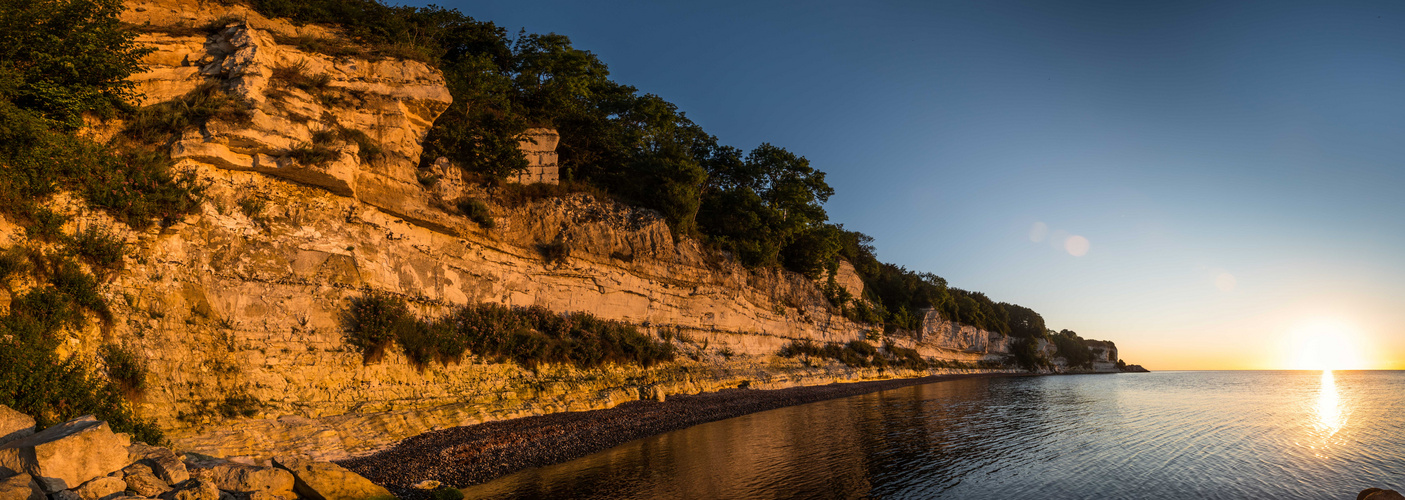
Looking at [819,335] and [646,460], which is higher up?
[819,335]

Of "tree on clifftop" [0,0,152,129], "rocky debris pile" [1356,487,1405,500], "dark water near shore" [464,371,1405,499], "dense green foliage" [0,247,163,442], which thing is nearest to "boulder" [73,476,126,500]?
"dense green foliage" [0,247,163,442]

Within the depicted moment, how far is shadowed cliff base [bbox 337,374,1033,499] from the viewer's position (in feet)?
39.7

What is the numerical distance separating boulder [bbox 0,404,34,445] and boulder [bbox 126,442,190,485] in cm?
123

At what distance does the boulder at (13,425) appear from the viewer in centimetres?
771

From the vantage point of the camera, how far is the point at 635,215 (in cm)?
2834

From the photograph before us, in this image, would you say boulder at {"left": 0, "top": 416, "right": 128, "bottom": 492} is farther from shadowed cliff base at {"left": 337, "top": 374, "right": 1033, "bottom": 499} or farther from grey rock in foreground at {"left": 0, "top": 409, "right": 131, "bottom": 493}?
shadowed cliff base at {"left": 337, "top": 374, "right": 1033, "bottom": 499}

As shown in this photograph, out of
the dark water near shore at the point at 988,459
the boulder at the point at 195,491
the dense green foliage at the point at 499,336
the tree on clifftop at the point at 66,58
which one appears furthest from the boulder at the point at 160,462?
the tree on clifftop at the point at 66,58

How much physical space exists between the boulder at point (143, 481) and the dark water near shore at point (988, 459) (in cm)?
494

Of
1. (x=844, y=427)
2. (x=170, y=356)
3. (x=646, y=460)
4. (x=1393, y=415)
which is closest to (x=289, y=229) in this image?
(x=170, y=356)

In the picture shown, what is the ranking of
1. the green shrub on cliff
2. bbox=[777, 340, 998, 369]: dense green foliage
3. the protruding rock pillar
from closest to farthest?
the green shrub on cliff < the protruding rock pillar < bbox=[777, 340, 998, 369]: dense green foliage

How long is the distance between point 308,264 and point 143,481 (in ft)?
29.8

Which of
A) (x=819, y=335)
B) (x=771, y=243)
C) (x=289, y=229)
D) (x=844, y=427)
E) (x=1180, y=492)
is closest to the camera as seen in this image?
(x=1180, y=492)

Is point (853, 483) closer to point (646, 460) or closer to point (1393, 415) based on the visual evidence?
point (646, 460)

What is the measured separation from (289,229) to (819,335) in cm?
3488
